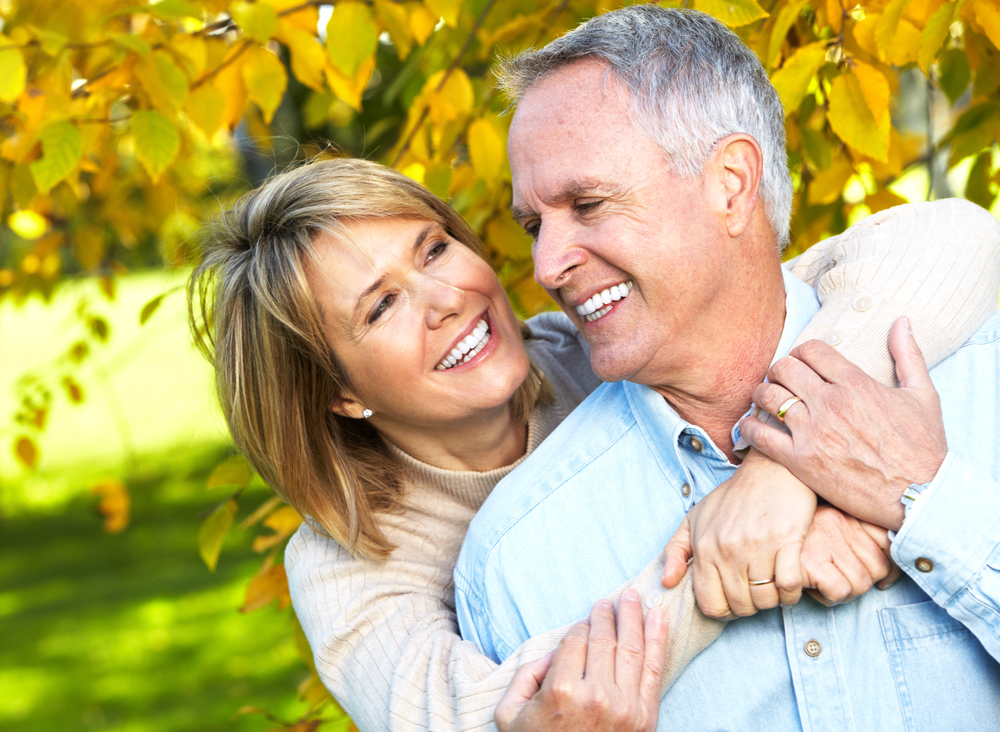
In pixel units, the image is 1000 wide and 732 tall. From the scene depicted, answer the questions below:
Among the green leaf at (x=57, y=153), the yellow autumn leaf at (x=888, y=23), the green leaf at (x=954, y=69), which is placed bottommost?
the green leaf at (x=954, y=69)

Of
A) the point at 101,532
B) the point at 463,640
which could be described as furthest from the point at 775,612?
the point at 101,532

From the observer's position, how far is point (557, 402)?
97.0 inches

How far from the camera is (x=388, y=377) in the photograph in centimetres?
210

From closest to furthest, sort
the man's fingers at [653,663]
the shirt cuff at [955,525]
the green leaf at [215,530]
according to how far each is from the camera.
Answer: the shirt cuff at [955,525] → the man's fingers at [653,663] → the green leaf at [215,530]

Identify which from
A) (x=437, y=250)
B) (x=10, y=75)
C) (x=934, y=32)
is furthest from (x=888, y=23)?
(x=10, y=75)

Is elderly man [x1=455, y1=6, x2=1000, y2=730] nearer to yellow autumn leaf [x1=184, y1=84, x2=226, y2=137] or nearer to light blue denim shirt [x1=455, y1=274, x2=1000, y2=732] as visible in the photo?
light blue denim shirt [x1=455, y1=274, x2=1000, y2=732]

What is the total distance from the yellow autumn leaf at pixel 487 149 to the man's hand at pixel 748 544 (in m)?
0.91

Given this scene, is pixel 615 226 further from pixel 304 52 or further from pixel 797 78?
pixel 304 52

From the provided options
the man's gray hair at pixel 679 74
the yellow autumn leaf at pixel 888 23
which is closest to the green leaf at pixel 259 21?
the man's gray hair at pixel 679 74

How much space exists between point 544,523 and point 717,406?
1.38ft

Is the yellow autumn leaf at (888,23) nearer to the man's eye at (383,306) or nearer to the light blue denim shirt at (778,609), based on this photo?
the light blue denim shirt at (778,609)

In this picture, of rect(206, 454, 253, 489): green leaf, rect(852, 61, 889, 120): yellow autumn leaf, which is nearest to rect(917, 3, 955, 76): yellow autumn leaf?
rect(852, 61, 889, 120): yellow autumn leaf

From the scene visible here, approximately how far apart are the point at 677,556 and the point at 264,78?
4.58 feet

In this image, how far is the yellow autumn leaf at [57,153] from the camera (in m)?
1.89
